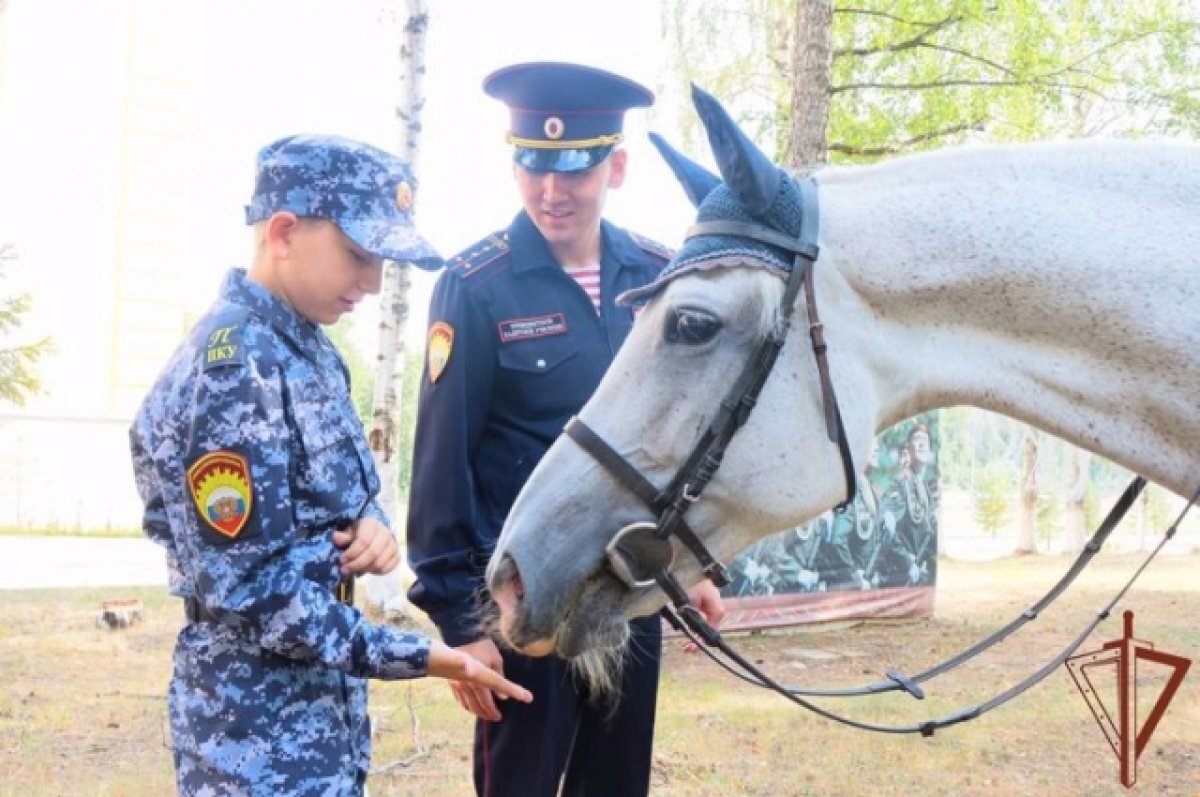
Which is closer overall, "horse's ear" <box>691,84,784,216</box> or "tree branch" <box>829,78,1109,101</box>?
"horse's ear" <box>691,84,784,216</box>

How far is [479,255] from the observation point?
258 centimetres

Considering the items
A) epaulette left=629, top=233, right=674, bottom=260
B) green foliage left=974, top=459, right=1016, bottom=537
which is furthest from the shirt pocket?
green foliage left=974, top=459, right=1016, bottom=537

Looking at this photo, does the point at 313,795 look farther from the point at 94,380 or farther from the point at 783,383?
the point at 94,380

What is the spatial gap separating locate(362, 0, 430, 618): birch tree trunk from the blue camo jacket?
7.54 m

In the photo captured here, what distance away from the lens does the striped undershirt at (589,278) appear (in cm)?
265

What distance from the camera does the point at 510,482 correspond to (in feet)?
8.19

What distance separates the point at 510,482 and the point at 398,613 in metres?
7.33

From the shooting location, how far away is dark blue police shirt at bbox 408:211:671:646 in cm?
239

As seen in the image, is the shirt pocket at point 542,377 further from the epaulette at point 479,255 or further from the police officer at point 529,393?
the epaulette at point 479,255

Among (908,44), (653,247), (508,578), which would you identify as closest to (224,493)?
(508,578)

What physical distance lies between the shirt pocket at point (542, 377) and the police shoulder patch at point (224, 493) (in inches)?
32.3

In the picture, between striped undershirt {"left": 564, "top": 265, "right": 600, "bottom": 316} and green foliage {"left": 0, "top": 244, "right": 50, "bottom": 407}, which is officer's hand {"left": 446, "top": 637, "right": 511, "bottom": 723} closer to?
striped undershirt {"left": 564, "top": 265, "right": 600, "bottom": 316}

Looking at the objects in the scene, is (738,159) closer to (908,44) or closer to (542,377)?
(542,377)

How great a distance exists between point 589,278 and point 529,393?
0.38 metres
